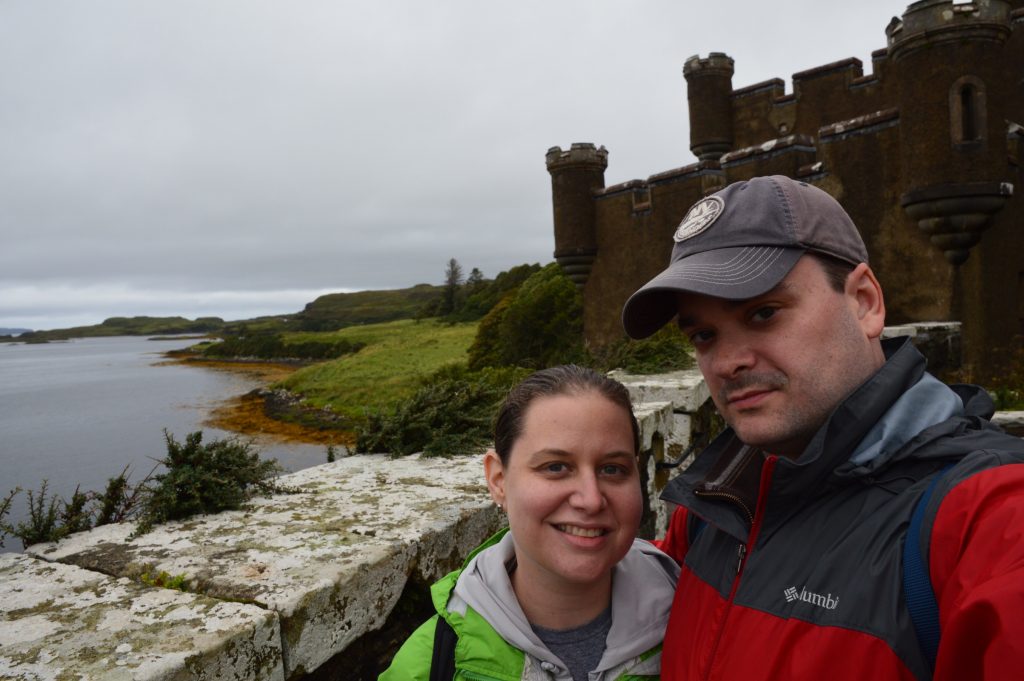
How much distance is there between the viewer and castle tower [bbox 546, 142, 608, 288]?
14.6 metres

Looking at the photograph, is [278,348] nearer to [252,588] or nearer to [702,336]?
[252,588]

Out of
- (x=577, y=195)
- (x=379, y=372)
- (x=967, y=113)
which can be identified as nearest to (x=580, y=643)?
(x=967, y=113)

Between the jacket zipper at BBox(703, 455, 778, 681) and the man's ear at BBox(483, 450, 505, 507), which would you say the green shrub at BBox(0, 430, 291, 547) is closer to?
the man's ear at BBox(483, 450, 505, 507)

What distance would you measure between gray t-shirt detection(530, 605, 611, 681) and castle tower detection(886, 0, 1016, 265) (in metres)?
8.93

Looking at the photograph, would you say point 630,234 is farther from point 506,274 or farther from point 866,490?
point 506,274

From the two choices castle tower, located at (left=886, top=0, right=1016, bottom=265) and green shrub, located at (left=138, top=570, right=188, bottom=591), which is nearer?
green shrub, located at (left=138, top=570, right=188, bottom=591)

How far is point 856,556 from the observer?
43.0 inches

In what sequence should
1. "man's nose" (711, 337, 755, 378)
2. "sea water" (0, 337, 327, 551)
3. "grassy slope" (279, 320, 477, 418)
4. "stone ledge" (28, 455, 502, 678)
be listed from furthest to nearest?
"grassy slope" (279, 320, 477, 418)
"sea water" (0, 337, 327, 551)
"stone ledge" (28, 455, 502, 678)
"man's nose" (711, 337, 755, 378)

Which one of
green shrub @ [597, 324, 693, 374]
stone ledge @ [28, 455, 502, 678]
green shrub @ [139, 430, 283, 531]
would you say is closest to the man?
stone ledge @ [28, 455, 502, 678]

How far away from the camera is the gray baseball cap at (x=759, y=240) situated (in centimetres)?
136

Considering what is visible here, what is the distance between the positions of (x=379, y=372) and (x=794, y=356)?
121 feet

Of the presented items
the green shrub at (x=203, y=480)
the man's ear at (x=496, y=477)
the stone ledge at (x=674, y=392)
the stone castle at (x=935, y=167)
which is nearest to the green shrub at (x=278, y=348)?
the stone castle at (x=935, y=167)

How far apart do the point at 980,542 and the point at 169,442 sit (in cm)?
272

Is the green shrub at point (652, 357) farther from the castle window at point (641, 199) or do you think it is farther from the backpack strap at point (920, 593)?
the castle window at point (641, 199)
